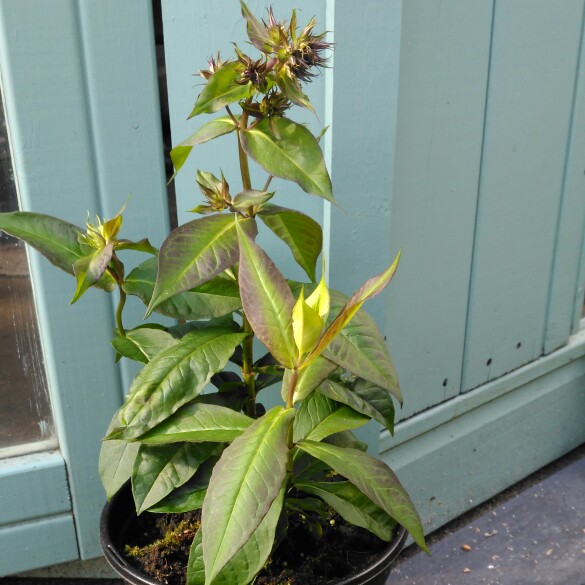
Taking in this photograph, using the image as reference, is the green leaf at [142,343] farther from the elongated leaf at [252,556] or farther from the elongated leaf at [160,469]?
the elongated leaf at [252,556]

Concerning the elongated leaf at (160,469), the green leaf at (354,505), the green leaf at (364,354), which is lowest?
the green leaf at (354,505)

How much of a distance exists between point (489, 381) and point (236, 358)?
3.31 ft

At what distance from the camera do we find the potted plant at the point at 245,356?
819mm

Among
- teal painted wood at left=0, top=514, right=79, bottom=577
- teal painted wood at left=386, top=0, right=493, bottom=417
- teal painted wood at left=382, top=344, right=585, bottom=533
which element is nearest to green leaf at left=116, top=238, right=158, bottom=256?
teal painted wood at left=386, top=0, right=493, bottom=417

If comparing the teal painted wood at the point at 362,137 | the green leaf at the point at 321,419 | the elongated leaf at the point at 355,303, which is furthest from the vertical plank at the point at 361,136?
the elongated leaf at the point at 355,303

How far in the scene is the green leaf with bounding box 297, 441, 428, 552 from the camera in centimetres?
87

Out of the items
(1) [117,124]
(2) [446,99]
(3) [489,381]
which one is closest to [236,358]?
(1) [117,124]

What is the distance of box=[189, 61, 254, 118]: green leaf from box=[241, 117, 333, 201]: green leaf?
0.17 feet

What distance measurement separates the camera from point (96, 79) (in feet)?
3.71

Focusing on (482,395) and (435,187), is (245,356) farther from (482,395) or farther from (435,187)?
(482,395)

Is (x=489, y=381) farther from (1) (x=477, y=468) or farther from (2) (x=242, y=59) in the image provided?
(2) (x=242, y=59)

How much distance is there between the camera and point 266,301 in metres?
0.84

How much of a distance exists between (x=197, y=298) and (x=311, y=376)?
0.19 metres

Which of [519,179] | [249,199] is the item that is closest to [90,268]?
[249,199]
